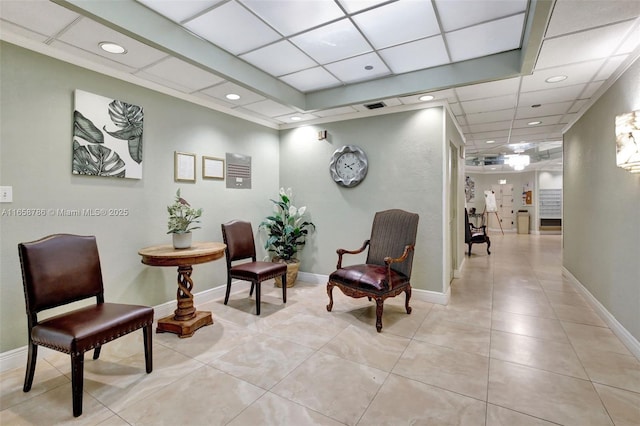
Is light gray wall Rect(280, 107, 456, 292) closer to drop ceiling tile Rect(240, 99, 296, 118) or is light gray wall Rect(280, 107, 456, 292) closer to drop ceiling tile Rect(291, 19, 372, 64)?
drop ceiling tile Rect(240, 99, 296, 118)

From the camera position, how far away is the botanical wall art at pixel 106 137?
2725 millimetres

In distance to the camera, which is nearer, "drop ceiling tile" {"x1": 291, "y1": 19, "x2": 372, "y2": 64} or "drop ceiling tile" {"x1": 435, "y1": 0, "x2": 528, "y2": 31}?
"drop ceiling tile" {"x1": 435, "y1": 0, "x2": 528, "y2": 31}

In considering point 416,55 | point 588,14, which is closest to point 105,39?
point 416,55

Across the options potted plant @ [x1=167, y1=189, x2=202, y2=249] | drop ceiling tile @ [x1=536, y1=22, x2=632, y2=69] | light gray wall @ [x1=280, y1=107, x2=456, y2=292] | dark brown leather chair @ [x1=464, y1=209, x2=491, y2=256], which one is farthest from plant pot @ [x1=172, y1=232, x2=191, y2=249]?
dark brown leather chair @ [x1=464, y1=209, x2=491, y2=256]

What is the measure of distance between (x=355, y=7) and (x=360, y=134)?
2.16 metres

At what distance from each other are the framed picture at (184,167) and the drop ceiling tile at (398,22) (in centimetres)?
243

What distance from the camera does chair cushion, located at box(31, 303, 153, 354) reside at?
1790 mm

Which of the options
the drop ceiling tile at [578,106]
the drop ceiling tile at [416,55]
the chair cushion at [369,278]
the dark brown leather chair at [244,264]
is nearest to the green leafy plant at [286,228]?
the dark brown leather chair at [244,264]

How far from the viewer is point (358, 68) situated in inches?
133

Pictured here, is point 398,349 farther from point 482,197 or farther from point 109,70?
point 482,197

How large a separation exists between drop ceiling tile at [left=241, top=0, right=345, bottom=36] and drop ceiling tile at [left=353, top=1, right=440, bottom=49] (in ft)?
0.80

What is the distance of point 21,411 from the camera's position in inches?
72.9

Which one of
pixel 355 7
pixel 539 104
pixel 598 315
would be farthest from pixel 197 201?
pixel 598 315

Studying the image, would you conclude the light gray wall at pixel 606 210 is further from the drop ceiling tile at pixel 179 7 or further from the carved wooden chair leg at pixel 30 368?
the carved wooden chair leg at pixel 30 368
